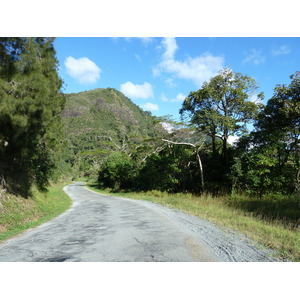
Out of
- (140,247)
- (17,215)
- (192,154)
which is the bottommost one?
(17,215)

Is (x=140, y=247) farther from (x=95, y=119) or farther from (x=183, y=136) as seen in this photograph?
(x=95, y=119)

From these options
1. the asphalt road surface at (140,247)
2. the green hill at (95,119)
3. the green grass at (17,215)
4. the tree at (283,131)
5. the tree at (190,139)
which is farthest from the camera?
the green hill at (95,119)

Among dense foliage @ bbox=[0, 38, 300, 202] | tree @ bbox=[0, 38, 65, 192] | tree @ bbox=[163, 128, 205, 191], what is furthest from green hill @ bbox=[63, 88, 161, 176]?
tree @ bbox=[0, 38, 65, 192]

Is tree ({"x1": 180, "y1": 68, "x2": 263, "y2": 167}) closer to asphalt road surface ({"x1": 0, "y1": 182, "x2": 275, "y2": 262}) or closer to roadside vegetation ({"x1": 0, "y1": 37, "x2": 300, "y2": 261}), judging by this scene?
roadside vegetation ({"x1": 0, "y1": 37, "x2": 300, "y2": 261})

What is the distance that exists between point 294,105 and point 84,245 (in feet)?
40.3

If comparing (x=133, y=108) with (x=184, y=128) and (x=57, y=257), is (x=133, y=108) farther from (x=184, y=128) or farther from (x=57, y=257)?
(x=57, y=257)

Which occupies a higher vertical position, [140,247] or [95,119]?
[95,119]

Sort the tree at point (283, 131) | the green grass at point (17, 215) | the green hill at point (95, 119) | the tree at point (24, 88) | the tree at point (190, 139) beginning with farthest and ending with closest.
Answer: the green hill at point (95, 119) → the tree at point (190, 139) → the tree at point (283, 131) → the green grass at point (17, 215) → the tree at point (24, 88)

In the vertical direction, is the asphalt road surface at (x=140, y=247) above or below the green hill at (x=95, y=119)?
below

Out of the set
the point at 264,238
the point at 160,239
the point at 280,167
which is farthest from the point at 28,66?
the point at 280,167

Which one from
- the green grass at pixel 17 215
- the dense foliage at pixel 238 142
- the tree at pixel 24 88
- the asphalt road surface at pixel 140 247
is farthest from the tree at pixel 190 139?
the asphalt road surface at pixel 140 247

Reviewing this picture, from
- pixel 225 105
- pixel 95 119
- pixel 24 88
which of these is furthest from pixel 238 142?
pixel 95 119

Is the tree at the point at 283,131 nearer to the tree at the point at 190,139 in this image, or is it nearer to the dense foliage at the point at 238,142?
the dense foliage at the point at 238,142

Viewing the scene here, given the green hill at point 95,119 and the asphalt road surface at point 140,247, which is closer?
the asphalt road surface at point 140,247
